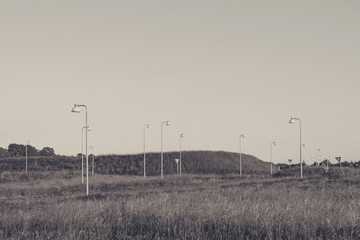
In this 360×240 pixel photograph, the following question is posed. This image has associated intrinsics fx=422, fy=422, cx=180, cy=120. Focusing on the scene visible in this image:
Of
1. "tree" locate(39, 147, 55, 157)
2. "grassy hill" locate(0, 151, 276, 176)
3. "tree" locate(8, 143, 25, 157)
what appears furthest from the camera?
"tree" locate(39, 147, 55, 157)

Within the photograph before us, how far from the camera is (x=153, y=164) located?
101 m

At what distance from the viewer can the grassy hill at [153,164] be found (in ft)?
309

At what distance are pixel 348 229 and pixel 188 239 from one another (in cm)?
372

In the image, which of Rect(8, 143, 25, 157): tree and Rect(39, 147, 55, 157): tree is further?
Rect(39, 147, 55, 157): tree

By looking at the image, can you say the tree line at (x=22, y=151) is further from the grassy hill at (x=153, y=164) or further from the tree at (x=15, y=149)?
the grassy hill at (x=153, y=164)

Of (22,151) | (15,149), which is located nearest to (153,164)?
(22,151)

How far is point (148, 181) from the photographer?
47.9 m

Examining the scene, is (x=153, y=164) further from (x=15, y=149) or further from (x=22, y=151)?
(x=15, y=149)

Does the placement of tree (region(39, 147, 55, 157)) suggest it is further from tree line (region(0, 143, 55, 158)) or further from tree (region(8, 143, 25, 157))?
tree (region(8, 143, 25, 157))

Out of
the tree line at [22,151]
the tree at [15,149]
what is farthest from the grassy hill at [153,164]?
the tree at [15,149]

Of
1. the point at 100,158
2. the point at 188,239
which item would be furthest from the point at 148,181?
the point at 100,158

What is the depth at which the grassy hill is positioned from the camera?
94.1 meters

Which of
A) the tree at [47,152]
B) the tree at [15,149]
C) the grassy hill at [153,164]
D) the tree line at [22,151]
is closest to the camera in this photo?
the grassy hill at [153,164]

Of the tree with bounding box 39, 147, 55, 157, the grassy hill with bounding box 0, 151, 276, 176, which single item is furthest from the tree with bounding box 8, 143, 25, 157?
the grassy hill with bounding box 0, 151, 276, 176
